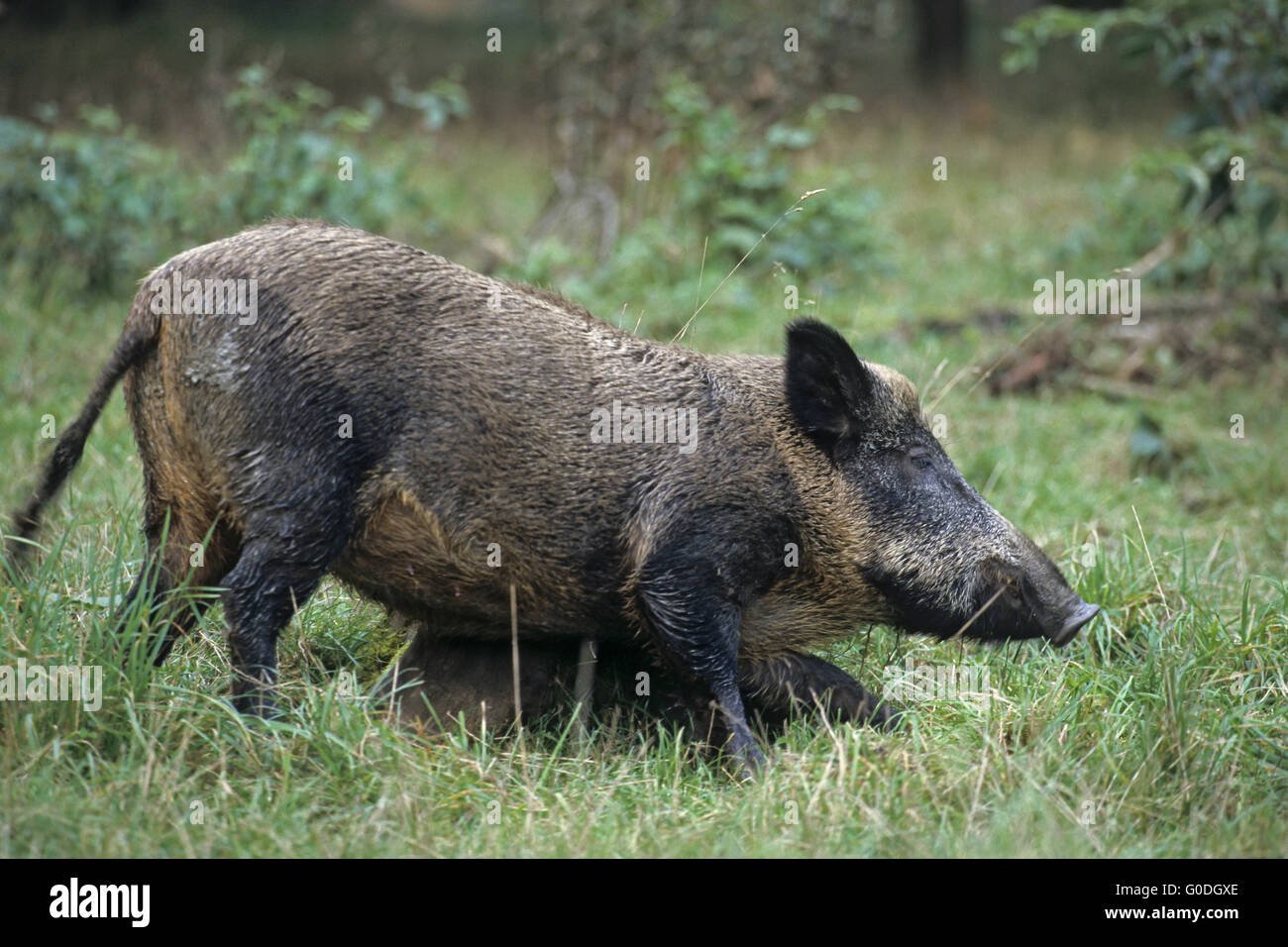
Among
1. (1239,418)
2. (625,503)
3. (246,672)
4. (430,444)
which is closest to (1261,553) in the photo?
(1239,418)

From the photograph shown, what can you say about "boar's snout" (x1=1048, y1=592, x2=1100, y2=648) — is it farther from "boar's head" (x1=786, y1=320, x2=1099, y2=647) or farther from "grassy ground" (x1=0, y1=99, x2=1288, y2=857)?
"grassy ground" (x1=0, y1=99, x2=1288, y2=857)

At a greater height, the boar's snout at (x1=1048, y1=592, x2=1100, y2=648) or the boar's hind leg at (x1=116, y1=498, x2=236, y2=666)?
the boar's hind leg at (x1=116, y1=498, x2=236, y2=666)

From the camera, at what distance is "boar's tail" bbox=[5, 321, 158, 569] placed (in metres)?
3.61

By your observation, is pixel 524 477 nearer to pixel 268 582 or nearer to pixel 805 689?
pixel 268 582

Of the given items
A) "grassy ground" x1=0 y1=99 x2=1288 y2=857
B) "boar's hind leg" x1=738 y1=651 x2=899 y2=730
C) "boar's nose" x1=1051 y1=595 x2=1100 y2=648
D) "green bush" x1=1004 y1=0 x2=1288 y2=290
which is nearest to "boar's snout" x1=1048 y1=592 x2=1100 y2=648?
"boar's nose" x1=1051 y1=595 x2=1100 y2=648

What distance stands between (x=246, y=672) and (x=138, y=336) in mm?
953

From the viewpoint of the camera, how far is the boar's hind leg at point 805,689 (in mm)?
4016

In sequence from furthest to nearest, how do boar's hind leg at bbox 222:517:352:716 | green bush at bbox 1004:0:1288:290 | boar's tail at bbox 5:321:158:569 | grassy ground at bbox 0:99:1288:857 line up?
1. green bush at bbox 1004:0:1288:290
2. boar's tail at bbox 5:321:158:569
3. boar's hind leg at bbox 222:517:352:716
4. grassy ground at bbox 0:99:1288:857

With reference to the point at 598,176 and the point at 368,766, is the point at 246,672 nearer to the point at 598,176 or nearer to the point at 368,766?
the point at 368,766

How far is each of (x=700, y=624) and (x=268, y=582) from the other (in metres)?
1.18

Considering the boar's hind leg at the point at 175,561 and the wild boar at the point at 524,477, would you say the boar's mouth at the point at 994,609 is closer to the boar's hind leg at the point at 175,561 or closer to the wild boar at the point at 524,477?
the wild boar at the point at 524,477

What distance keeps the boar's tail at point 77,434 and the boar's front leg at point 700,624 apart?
151 centimetres

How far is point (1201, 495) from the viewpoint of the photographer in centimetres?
623
